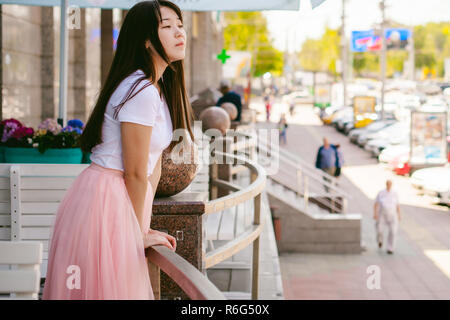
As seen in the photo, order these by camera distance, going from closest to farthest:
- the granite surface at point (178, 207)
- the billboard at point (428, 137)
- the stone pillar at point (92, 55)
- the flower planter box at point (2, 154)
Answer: the granite surface at point (178, 207) < the flower planter box at point (2, 154) < the stone pillar at point (92, 55) < the billboard at point (428, 137)

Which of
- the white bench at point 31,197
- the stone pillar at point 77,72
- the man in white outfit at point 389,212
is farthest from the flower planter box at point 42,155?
the man in white outfit at point 389,212

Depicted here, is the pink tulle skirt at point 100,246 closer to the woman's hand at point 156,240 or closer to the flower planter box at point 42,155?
the woman's hand at point 156,240

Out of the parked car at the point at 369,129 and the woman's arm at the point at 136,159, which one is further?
the parked car at the point at 369,129

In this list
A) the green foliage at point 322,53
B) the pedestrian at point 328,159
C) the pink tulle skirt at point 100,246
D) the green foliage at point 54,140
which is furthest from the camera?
the green foliage at point 322,53

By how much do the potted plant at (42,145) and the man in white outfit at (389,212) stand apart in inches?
490

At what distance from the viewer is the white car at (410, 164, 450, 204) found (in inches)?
849

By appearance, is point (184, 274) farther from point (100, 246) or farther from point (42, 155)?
point (42, 155)

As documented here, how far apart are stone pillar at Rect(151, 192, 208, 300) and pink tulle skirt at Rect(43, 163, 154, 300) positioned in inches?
27.1

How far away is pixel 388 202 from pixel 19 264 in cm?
1524

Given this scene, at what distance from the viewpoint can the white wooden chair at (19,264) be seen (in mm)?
2162

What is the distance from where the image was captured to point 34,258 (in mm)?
2166

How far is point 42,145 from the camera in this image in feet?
16.6
